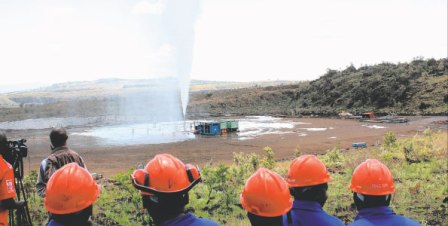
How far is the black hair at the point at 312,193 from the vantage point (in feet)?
10.8

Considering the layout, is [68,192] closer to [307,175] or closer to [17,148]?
[307,175]

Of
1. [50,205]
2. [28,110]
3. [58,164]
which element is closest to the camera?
[50,205]

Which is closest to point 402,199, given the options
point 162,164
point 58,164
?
point 58,164

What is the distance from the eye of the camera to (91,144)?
95.5 feet

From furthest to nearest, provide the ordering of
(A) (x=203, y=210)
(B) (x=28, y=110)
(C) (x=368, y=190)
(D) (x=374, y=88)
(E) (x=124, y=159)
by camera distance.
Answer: (B) (x=28, y=110)
(D) (x=374, y=88)
(E) (x=124, y=159)
(A) (x=203, y=210)
(C) (x=368, y=190)

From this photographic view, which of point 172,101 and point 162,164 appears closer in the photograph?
point 162,164

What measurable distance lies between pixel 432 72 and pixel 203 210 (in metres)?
57.4

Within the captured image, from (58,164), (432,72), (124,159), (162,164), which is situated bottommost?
(124,159)

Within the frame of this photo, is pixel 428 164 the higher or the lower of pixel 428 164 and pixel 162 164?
the lower

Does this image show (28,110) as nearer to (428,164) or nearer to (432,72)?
(432,72)

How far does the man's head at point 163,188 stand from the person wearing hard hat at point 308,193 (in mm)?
850

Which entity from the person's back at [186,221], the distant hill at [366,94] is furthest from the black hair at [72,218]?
the distant hill at [366,94]

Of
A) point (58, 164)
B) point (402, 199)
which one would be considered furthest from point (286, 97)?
point (58, 164)

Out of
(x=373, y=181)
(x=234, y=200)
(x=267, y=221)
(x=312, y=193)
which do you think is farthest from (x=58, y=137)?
(x=234, y=200)
